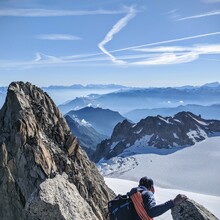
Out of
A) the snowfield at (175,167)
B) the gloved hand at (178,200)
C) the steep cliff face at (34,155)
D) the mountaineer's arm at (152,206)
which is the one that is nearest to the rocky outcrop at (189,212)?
the gloved hand at (178,200)

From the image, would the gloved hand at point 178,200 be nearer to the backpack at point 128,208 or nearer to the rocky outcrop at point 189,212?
the backpack at point 128,208

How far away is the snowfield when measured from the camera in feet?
460

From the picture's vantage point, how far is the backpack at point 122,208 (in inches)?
329

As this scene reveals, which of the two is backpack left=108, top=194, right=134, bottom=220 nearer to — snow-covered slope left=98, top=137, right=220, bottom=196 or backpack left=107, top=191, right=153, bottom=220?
backpack left=107, top=191, right=153, bottom=220

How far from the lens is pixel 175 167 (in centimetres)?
16625

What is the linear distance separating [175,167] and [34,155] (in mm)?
141520

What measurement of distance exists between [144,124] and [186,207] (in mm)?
190169

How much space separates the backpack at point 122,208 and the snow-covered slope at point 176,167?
124 m

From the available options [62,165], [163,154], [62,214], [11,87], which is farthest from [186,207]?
[163,154]

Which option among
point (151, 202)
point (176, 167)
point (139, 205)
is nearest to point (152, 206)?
point (151, 202)

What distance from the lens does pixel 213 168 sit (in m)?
165

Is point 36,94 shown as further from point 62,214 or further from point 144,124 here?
point 144,124

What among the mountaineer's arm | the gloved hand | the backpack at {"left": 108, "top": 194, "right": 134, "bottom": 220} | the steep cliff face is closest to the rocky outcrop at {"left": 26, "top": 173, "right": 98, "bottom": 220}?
the backpack at {"left": 108, "top": 194, "right": 134, "bottom": 220}

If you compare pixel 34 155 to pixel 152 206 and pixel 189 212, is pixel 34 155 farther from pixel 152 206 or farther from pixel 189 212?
pixel 152 206
